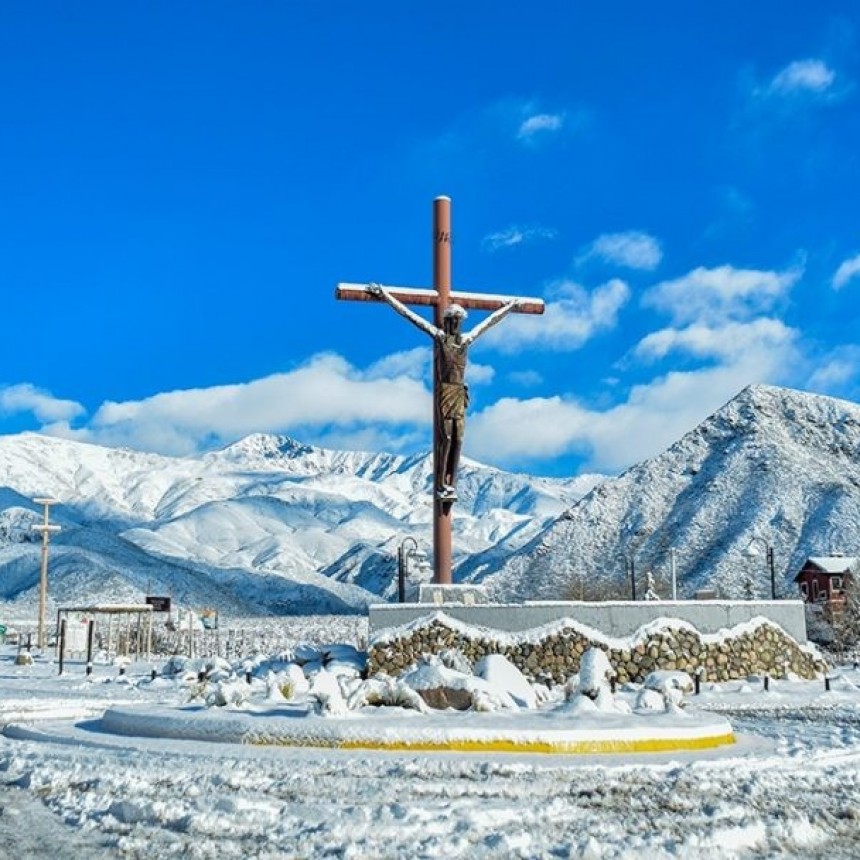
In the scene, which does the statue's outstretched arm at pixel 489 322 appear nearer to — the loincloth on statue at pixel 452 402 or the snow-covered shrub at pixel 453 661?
the loincloth on statue at pixel 452 402

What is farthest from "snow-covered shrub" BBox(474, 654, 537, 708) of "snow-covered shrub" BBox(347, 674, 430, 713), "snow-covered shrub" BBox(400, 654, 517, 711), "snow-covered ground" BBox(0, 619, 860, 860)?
"snow-covered ground" BBox(0, 619, 860, 860)

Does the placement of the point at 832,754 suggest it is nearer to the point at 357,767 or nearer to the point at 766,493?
the point at 357,767

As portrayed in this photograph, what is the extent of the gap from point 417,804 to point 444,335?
14.7 m

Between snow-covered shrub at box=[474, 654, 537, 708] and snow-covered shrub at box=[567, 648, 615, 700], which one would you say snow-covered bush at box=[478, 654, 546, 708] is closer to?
snow-covered shrub at box=[474, 654, 537, 708]

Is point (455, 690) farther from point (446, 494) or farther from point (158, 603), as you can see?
point (158, 603)

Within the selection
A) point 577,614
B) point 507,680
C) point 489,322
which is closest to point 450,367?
point 489,322

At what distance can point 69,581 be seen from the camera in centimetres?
9025

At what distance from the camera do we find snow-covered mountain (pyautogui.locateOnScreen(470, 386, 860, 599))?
84.4 meters

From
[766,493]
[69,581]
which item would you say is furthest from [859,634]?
[69,581]

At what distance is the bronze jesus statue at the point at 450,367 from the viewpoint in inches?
883

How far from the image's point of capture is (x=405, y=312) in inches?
890

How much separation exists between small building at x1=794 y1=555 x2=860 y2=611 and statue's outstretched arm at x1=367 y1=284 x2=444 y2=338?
139 ft

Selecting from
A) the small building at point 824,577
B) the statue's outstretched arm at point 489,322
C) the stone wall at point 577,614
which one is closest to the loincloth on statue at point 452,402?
the statue's outstretched arm at point 489,322

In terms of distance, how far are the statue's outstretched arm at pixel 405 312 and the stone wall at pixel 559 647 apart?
5.73 meters
